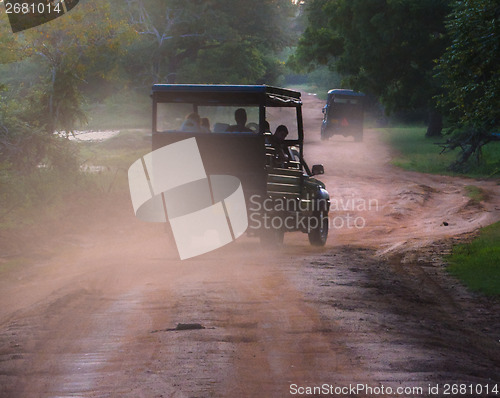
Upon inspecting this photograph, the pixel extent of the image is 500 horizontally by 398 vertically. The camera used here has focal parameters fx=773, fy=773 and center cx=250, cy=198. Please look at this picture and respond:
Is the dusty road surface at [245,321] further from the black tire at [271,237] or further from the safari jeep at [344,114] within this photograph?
the safari jeep at [344,114]

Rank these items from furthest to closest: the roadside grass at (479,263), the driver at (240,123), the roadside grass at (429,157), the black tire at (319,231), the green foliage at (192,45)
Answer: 1. the green foliage at (192,45)
2. the roadside grass at (429,157)
3. the black tire at (319,231)
4. the driver at (240,123)
5. the roadside grass at (479,263)

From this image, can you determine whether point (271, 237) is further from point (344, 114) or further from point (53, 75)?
point (344, 114)

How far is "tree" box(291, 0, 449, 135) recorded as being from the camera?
30.4 metres

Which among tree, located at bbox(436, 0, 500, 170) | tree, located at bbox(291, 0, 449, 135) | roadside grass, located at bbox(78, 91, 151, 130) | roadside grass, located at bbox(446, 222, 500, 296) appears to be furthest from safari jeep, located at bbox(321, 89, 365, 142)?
roadside grass, located at bbox(446, 222, 500, 296)

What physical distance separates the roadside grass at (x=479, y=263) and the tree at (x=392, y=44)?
17733 millimetres

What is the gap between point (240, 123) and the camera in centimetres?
1234

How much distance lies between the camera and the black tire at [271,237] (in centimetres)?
1228

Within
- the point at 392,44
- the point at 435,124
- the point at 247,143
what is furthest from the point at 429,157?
the point at 247,143

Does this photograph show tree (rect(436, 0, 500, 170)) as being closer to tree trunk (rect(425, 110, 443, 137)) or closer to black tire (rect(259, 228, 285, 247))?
black tire (rect(259, 228, 285, 247))

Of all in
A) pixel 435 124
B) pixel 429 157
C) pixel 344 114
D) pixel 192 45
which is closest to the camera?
pixel 429 157

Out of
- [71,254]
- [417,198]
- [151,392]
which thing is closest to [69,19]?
[71,254]

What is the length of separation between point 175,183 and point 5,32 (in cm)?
855

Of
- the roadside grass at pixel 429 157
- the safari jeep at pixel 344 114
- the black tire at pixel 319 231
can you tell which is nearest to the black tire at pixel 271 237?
the black tire at pixel 319 231

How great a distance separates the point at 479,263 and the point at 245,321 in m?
5.17
